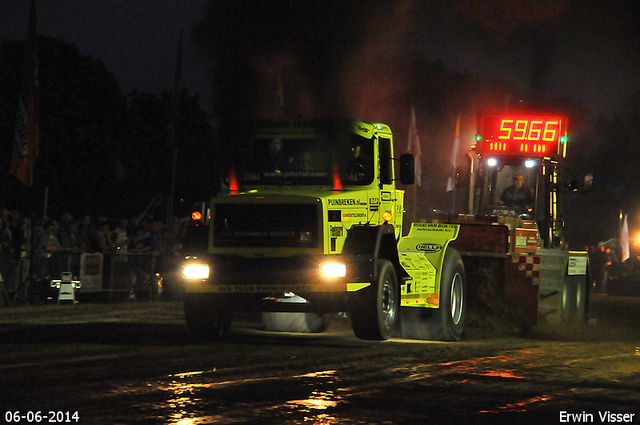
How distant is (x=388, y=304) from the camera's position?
501 inches

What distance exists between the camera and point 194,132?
2234 inches

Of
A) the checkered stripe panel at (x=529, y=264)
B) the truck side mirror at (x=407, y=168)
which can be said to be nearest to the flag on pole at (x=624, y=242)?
the checkered stripe panel at (x=529, y=264)

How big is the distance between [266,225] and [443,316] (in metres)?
2.79

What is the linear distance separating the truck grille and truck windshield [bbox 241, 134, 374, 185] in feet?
2.56

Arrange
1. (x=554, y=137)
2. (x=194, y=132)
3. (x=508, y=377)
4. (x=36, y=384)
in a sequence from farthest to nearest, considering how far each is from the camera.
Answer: (x=194, y=132) < (x=554, y=137) < (x=508, y=377) < (x=36, y=384)

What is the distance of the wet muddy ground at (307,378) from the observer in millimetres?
7254

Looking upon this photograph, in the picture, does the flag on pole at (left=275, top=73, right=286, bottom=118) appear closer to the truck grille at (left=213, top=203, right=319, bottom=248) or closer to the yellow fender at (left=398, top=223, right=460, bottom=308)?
the yellow fender at (left=398, top=223, right=460, bottom=308)

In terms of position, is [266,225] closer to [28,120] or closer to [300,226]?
[300,226]

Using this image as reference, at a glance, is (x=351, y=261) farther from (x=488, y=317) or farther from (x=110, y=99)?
(x=110, y=99)

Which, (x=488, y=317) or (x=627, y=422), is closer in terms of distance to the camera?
(x=627, y=422)

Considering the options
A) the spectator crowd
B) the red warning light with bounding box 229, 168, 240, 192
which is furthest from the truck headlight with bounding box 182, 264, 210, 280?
the spectator crowd

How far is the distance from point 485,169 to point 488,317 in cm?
439

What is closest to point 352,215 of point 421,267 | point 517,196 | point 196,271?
point 421,267

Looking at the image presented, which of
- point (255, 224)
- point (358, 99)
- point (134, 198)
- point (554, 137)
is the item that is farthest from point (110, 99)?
point (255, 224)
